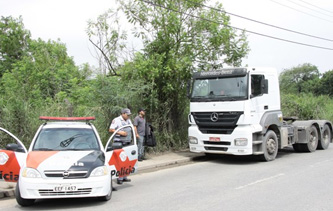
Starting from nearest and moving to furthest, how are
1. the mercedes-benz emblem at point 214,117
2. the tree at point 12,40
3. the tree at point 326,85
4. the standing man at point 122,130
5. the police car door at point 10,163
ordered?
the police car door at point 10,163, the standing man at point 122,130, the mercedes-benz emblem at point 214,117, the tree at point 12,40, the tree at point 326,85

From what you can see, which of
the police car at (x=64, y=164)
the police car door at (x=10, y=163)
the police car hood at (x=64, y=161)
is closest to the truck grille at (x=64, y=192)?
the police car at (x=64, y=164)

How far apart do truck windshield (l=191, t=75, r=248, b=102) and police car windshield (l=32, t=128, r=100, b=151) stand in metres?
5.09

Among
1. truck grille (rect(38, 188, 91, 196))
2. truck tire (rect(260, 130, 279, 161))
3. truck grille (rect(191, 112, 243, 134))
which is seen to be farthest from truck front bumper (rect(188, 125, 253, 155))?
truck grille (rect(38, 188, 91, 196))

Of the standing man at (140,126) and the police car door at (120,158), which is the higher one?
the standing man at (140,126)

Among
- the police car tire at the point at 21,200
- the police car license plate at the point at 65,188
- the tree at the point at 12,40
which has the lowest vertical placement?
the police car tire at the point at 21,200

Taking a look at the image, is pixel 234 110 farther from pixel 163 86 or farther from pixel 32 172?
pixel 32 172

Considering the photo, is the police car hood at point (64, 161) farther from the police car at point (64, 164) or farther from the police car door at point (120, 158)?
the police car door at point (120, 158)

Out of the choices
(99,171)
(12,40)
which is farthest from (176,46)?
(12,40)

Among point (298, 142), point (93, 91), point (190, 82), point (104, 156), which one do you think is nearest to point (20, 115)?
point (93, 91)

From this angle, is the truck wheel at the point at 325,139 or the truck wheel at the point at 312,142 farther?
the truck wheel at the point at 325,139

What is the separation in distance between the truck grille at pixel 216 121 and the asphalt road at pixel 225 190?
114cm

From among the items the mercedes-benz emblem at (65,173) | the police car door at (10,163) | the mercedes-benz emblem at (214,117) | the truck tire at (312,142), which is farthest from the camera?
the truck tire at (312,142)

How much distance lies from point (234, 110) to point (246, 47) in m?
4.27

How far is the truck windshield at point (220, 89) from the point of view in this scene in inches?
443
